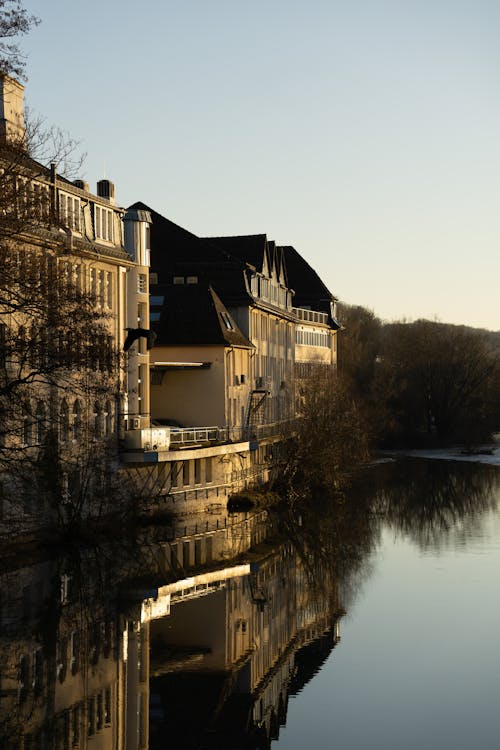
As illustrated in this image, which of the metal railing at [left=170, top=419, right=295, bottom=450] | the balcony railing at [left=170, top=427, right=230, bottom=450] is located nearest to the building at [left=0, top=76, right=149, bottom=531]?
the balcony railing at [left=170, top=427, right=230, bottom=450]

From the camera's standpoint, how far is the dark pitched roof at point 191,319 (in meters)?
56.3

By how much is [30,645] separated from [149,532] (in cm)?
1771

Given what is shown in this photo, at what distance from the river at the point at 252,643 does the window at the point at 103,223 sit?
11.3 metres

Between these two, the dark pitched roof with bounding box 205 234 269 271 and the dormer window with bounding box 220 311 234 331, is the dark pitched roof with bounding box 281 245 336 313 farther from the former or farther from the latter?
the dormer window with bounding box 220 311 234 331

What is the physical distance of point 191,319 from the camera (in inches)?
2239

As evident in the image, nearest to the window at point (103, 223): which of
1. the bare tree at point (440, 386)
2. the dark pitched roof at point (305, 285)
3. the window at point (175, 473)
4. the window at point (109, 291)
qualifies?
the window at point (109, 291)

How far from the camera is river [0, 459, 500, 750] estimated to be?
71.6 feet

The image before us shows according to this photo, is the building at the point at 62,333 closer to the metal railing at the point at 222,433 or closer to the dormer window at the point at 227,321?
the metal railing at the point at 222,433

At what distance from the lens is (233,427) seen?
5628 cm

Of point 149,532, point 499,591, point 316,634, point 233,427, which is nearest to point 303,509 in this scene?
point 233,427

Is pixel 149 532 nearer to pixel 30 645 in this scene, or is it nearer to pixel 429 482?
pixel 30 645

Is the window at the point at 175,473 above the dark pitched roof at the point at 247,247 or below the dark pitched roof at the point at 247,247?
below

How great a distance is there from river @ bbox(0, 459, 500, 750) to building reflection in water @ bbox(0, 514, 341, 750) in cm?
6

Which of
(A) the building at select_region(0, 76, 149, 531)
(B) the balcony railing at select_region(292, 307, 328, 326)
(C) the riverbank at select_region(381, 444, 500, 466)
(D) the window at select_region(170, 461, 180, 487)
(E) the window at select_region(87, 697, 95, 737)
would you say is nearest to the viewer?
(E) the window at select_region(87, 697, 95, 737)
